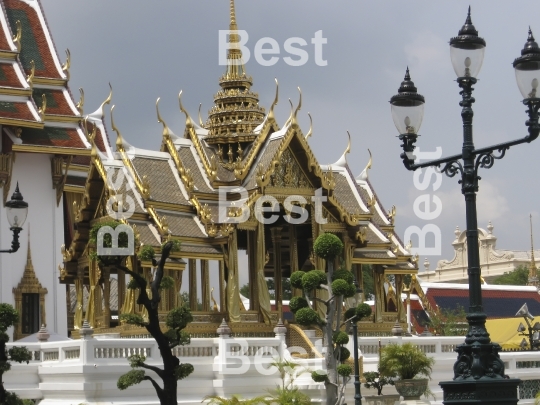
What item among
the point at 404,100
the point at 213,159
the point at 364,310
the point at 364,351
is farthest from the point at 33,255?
the point at 404,100

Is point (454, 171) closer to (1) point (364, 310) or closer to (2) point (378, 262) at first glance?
(1) point (364, 310)

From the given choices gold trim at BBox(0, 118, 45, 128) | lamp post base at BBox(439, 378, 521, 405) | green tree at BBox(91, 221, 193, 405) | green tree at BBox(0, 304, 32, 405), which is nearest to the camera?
lamp post base at BBox(439, 378, 521, 405)

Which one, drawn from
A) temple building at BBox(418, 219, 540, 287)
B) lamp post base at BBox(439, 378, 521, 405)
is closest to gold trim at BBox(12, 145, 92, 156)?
lamp post base at BBox(439, 378, 521, 405)

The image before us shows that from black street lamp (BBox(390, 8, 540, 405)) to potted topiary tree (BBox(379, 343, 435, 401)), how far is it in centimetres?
870

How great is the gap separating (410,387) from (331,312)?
91.2 inches

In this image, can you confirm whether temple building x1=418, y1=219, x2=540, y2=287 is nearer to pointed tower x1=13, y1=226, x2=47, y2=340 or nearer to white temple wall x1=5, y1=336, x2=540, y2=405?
pointed tower x1=13, y1=226, x2=47, y2=340

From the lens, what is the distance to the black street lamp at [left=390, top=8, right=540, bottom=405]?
11273mm

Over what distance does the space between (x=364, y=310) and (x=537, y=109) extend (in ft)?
26.7

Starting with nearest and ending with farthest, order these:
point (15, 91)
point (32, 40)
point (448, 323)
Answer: point (15, 91) → point (32, 40) → point (448, 323)

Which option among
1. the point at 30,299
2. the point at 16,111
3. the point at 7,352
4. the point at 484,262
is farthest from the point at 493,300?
the point at 484,262

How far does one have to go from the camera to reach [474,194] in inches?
452

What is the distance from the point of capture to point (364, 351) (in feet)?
72.7

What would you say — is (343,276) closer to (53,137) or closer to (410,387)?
(410,387)

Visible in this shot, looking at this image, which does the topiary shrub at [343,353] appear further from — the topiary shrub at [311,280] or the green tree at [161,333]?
the green tree at [161,333]
